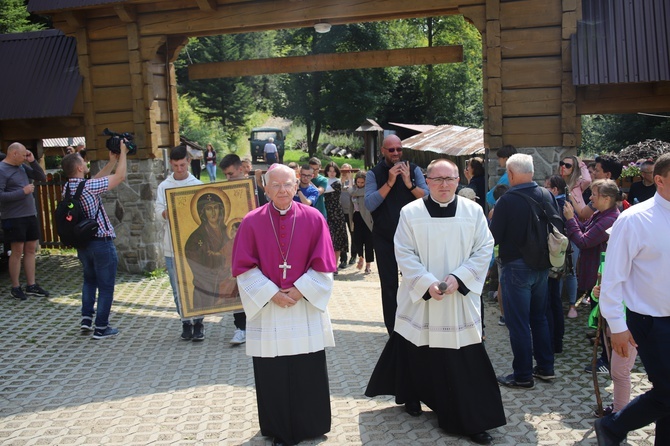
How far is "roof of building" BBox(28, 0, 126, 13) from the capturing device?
34.4 feet

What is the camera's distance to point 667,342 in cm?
381

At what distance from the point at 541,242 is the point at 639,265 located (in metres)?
1.67

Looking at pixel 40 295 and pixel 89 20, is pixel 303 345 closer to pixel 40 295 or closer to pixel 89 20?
pixel 40 295

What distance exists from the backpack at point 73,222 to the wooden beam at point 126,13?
4.36 m

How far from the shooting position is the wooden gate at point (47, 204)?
13.4m

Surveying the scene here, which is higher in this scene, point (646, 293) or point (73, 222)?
point (73, 222)

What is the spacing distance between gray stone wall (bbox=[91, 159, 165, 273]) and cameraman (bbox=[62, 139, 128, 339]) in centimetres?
356

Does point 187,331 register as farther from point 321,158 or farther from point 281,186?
point 321,158

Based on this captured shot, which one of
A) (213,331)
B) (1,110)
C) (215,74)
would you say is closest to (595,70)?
(213,331)

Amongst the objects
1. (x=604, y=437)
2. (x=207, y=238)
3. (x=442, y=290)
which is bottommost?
(x=604, y=437)

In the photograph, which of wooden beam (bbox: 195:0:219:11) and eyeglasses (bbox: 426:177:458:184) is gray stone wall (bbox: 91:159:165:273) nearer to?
wooden beam (bbox: 195:0:219:11)

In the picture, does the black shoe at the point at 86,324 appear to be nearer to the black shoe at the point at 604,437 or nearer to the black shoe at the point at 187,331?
the black shoe at the point at 187,331

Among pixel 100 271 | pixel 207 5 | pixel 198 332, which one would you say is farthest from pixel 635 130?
pixel 100 271

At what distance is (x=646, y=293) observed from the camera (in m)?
3.90
